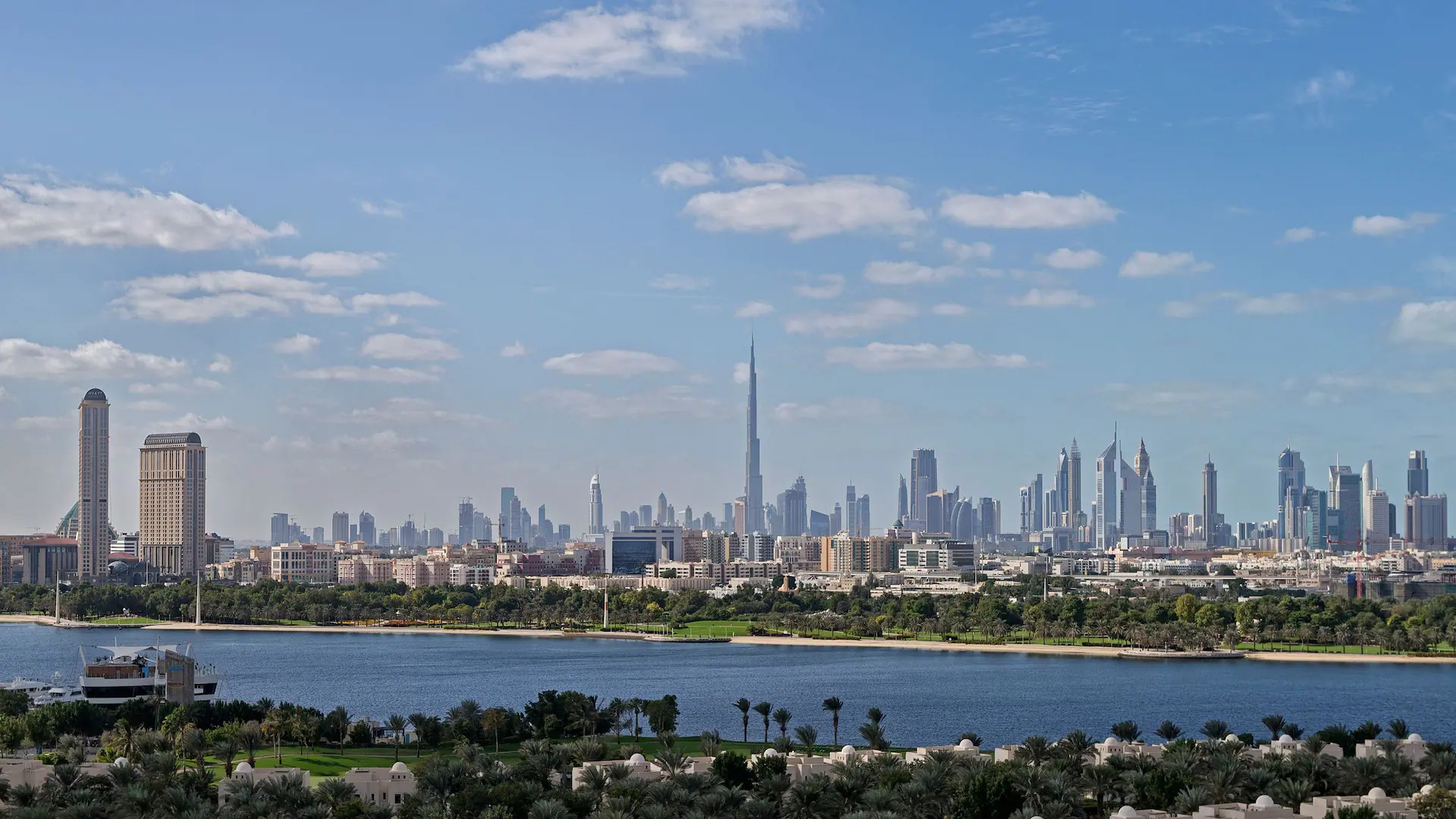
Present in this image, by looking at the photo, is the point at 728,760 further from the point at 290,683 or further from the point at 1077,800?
the point at 290,683

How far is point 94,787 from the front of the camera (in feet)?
117

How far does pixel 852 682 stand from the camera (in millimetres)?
77562

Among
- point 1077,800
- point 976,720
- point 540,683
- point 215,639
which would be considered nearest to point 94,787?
point 1077,800

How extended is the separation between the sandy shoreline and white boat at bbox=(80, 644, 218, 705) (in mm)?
50477

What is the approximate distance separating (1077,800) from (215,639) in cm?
9295

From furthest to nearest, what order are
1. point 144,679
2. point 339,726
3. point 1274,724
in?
point 144,679
point 339,726
point 1274,724

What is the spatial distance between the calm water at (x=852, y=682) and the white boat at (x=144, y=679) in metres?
7.60

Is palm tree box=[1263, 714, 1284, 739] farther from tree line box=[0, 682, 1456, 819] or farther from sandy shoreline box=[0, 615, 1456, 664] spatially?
sandy shoreline box=[0, 615, 1456, 664]

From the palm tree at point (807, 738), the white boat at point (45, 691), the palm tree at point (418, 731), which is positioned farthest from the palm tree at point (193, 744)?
the white boat at point (45, 691)

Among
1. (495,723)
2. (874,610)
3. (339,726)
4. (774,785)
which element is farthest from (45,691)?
(874,610)

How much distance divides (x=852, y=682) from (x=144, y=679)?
3162 cm

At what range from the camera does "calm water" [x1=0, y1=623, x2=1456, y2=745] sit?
61.9 m

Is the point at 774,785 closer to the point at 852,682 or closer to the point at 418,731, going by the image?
the point at 418,731

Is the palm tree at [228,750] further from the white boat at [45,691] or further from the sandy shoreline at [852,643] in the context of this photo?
the sandy shoreline at [852,643]
